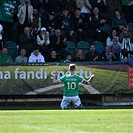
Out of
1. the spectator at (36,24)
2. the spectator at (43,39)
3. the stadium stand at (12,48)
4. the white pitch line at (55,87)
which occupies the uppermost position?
the spectator at (36,24)

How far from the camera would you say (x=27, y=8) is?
79.1 feet

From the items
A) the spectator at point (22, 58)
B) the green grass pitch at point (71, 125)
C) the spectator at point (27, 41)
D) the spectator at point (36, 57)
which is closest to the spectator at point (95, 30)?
the spectator at point (27, 41)

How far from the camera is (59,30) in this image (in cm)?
2362

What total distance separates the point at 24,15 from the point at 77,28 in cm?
267

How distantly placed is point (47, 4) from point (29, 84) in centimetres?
518

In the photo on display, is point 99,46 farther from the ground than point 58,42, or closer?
closer

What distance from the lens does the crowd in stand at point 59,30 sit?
23250 millimetres

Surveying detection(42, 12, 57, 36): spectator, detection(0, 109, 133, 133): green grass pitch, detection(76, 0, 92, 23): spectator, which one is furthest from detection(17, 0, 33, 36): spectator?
detection(0, 109, 133, 133): green grass pitch

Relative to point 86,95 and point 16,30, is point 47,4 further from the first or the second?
point 86,95

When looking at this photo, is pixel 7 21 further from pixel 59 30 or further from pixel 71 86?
pixel 71 86

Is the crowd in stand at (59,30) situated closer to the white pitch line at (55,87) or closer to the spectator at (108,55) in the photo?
the spectator at (108,55)

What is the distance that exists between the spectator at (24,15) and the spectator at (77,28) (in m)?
2.07

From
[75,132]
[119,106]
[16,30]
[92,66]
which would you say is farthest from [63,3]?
[75,132]

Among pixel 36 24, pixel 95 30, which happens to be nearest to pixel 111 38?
pixel 95 30
